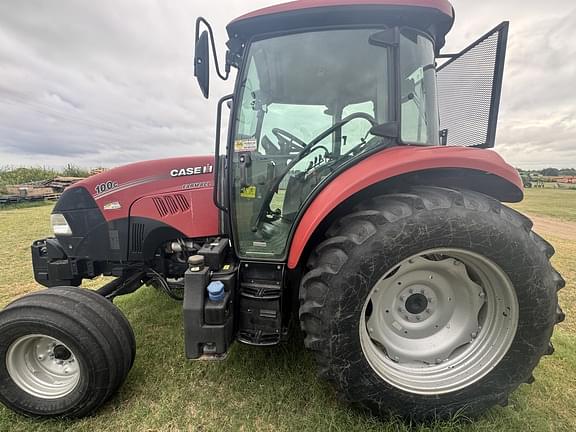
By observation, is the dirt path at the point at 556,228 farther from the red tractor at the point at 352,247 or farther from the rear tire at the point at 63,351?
the rear tire at the point at 63,351

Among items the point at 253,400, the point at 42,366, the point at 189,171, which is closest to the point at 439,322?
the point at 253,400

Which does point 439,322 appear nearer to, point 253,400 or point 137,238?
point 253,400

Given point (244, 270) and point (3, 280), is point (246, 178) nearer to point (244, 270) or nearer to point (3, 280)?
point (244, 270)

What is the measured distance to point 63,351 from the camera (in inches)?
81.4

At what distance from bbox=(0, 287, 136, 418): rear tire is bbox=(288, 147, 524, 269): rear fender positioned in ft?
3.76

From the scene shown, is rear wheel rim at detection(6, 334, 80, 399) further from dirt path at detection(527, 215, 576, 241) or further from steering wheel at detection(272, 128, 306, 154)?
dirt path at detection(527, 215, 576, 241)

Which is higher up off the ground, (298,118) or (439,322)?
(298,118)

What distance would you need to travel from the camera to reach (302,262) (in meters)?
2.18

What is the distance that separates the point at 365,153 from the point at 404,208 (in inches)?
16.7

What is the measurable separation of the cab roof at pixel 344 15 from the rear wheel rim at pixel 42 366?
86.4 inches

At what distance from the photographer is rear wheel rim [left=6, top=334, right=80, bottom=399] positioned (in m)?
2.02

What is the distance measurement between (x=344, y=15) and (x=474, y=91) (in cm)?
122

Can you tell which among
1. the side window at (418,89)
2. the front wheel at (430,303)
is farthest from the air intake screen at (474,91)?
the front wheel at (430,303)

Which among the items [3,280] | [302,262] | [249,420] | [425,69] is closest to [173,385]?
[249,420]
